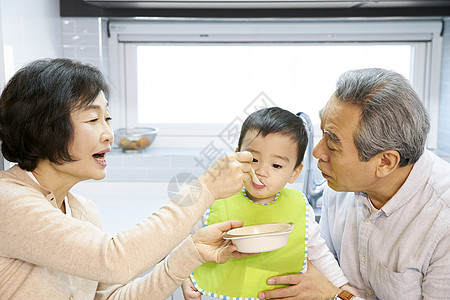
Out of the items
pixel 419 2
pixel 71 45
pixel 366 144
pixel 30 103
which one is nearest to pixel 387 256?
pixel 366 144

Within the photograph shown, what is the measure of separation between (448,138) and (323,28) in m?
1.00

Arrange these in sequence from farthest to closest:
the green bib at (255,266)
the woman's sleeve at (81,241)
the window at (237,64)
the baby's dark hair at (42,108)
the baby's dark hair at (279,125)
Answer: the window at (237,64) → the green bib at (255,266) → the baby's dark hair at (279,125) → the baby's dark hair at (42,108) → the woman's sleeve at (81,241)

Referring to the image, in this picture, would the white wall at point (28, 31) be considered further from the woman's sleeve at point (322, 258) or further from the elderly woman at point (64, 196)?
the woman's sleeve at point (322, 258)

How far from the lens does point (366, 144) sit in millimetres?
1450

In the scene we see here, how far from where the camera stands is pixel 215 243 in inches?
62.0

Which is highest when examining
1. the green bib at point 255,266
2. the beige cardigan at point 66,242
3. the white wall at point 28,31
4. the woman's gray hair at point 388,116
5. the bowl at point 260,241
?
the white wall at point 28,31

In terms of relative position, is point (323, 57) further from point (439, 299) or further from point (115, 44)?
point (439, 299)

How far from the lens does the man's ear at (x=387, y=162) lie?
146 cm

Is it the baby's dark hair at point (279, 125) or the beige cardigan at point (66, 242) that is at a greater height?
the baby's dark hair at point (279, 125)

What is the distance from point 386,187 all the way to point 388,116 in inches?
10.2

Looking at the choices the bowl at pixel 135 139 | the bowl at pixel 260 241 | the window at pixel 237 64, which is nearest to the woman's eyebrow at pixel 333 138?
the bowl at pixel 260 241

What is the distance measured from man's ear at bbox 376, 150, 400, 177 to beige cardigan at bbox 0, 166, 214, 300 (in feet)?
1.90

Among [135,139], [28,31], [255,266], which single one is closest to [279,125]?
[255,266]

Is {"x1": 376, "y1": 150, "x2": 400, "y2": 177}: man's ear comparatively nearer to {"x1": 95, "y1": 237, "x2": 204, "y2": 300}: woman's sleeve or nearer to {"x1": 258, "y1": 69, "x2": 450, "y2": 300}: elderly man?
{"x1": 258, "y1": 69, "x2": 450, "y2": 300}: elderly man
